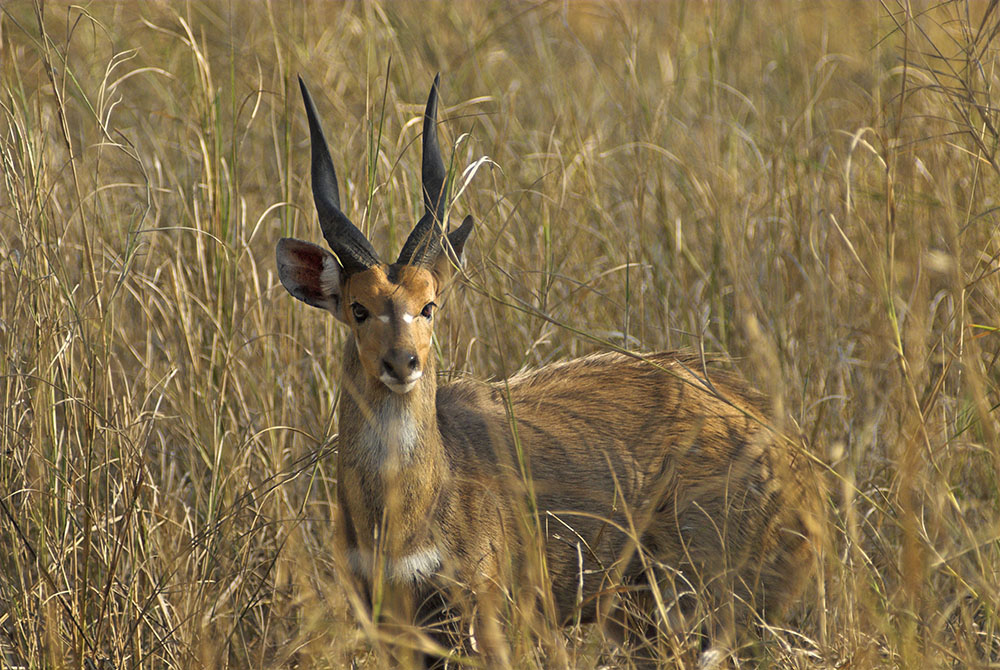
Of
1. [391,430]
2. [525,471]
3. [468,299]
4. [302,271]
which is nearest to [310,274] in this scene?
[302,271]

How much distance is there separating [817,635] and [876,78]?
8.75 ft

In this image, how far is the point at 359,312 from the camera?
3.78m

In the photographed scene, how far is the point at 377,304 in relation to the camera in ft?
12.2

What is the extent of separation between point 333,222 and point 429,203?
351 millimetres

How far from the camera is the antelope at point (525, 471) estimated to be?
374 centimetres

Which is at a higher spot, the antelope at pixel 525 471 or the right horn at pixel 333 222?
the right horn at pixel 333 222

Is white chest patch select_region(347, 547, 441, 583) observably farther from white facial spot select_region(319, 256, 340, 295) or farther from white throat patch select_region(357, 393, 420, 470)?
white facial spot select_region(319, 256, 340, 295)

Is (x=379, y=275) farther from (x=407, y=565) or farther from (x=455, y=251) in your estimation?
(x=407, y=565)

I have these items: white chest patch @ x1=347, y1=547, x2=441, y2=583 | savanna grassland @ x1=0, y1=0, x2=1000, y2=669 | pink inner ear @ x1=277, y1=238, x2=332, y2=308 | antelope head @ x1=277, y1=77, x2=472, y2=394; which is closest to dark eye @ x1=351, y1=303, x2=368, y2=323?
antelope head @ x1=277, y1=77, x2=472, y2=394

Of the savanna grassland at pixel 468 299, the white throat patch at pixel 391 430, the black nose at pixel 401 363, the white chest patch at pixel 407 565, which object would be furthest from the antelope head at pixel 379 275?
the white chest patch at pixel 407 565

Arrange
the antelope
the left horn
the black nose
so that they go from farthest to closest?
1. the left horn
2. the antelope
3. the black nose

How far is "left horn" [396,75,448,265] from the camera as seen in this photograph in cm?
387

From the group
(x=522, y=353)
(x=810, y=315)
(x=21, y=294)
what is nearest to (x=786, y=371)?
(x=810, y=315)

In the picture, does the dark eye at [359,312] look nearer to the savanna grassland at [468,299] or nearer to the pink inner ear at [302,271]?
the pink inner ear at [302,271]
